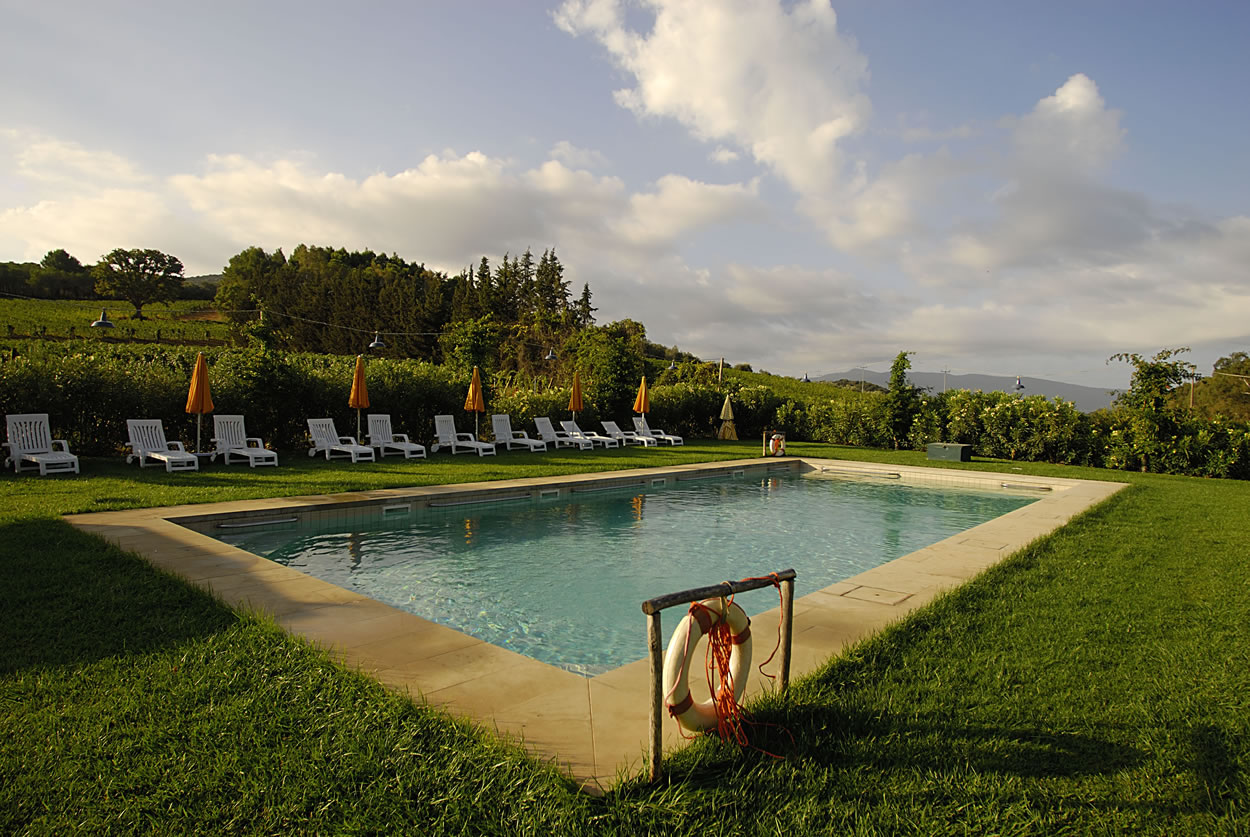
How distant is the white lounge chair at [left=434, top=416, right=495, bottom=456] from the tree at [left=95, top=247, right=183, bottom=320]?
170 feet

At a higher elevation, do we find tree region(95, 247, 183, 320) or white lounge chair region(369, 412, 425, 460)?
tree region(95, 247, 183, 320)

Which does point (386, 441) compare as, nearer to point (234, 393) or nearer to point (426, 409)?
point (426, 409)

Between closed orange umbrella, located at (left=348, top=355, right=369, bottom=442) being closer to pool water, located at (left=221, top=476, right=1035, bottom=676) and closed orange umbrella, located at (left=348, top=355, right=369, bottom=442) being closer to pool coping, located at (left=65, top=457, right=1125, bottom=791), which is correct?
pool coping, located at (left=65, top=457, right=1125, bottom=791)

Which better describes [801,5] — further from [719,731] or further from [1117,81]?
[719,731]

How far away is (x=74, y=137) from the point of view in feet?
28.6

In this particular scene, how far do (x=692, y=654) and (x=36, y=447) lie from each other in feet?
38.4

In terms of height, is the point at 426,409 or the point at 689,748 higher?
the point at 426,409

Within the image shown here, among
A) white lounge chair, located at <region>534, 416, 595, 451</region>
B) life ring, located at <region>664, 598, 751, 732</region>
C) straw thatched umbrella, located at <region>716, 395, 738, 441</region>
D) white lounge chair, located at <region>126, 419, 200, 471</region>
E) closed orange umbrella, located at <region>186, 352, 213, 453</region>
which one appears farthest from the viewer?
straw thatched umbrella, located at <region>716, 395, 738, 441</region>

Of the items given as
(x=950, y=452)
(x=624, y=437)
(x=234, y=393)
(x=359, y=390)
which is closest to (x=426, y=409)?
(x=359, y=390)

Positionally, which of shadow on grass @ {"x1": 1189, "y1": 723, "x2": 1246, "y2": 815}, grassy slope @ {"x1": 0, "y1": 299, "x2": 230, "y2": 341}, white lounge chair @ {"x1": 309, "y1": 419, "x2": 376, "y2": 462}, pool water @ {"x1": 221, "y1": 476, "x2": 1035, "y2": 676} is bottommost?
pool water @ {"x1": 221, "y1": 476, "x2": 1035, "y2": 676}

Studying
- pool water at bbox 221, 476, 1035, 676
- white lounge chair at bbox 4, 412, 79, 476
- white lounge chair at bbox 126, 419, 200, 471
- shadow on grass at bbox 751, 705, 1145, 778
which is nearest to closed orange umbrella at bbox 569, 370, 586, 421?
pool water at bbox 221, 476, 1035, 676

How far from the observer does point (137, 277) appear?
5700 centimetres

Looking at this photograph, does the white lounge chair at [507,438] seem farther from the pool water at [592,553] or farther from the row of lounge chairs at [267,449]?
the pool water at [592,553]

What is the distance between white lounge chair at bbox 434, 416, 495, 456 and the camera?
14.6 metres
